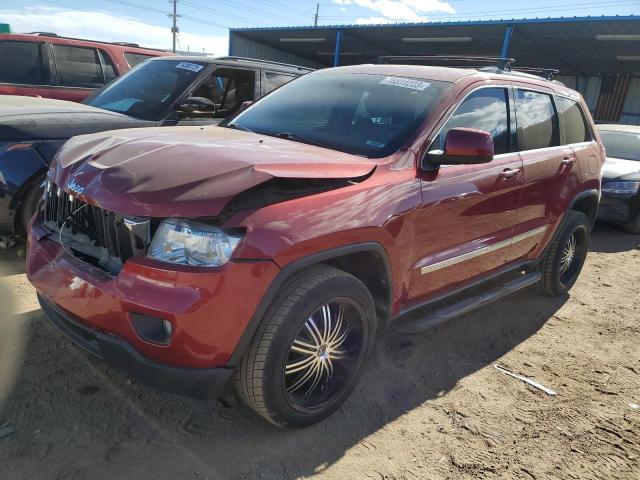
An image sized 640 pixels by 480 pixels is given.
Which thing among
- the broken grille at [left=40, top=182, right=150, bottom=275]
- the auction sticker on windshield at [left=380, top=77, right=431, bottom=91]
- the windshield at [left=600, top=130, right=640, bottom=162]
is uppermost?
the auction sticker on windshield at [left=380, top=77, right=431, bottom=91]

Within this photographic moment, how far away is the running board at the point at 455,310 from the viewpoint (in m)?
3.18

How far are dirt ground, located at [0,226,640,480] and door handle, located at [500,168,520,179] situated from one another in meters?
1.24

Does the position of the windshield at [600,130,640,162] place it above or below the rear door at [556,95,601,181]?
below

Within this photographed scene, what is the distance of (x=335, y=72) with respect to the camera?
12.8 feet

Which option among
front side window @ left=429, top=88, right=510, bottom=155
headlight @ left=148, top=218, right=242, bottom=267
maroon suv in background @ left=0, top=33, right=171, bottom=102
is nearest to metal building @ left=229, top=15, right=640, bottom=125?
maroon suv in background @ left=0, top=33, right=171, bottom=102

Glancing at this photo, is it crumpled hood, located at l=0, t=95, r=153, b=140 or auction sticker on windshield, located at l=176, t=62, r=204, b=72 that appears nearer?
crumpled hood, located at l=0, t=95, r=153, b=140

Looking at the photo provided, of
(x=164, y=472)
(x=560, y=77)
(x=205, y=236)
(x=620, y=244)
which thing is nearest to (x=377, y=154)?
(x=205, y=236)

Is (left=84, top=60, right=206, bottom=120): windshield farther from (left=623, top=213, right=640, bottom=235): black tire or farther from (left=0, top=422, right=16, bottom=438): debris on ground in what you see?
(left=623, top=213, right=640, bottom=235): black tire

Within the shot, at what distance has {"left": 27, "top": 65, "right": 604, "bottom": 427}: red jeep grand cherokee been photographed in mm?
2176

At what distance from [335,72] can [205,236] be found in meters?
2.21

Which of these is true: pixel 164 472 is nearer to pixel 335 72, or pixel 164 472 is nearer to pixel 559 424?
pixel 559 424

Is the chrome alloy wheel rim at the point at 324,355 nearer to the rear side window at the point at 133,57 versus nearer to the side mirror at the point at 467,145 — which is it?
the side mirror at the point at 467,145

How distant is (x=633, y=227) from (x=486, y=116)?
5877 millimetres

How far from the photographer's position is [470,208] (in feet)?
10.8
